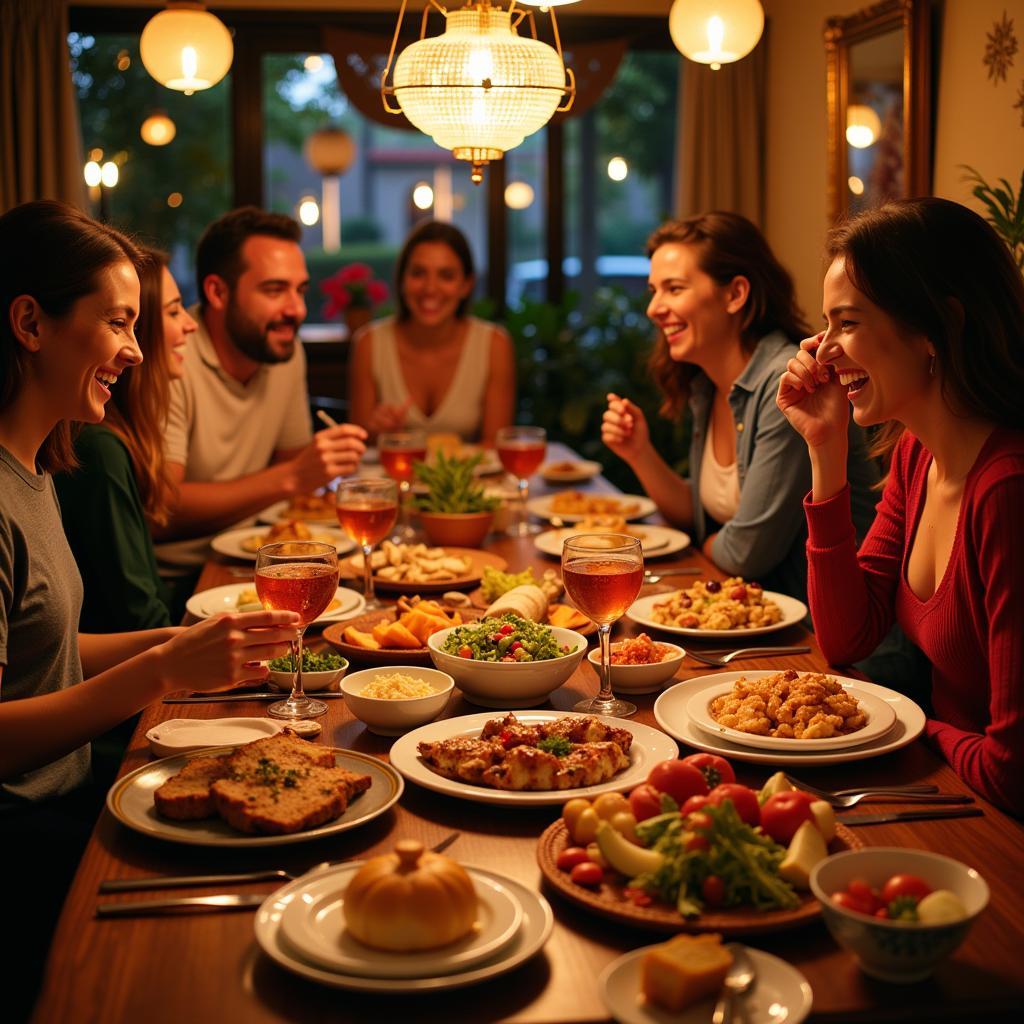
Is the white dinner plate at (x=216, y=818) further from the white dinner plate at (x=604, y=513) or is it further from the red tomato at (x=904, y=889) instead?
the white dinner plate at (x=604, y=513)

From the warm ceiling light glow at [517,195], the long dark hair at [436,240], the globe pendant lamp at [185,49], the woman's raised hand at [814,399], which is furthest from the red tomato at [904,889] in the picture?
the warm ceiling light glow at [517,195]

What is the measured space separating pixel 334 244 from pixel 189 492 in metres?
4.64

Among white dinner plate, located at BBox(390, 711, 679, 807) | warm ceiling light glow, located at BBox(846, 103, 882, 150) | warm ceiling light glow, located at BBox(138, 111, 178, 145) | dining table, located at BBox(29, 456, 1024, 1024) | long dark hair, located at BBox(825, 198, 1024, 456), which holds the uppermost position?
warm ceiling light glow, located at BBox(138, 111, 178, 145)

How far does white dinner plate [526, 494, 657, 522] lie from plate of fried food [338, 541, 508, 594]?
1.54 ft

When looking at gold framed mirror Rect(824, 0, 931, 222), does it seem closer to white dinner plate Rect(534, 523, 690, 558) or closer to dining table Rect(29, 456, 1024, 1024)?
white dinner plate Rect(534, 523, 690, 558)

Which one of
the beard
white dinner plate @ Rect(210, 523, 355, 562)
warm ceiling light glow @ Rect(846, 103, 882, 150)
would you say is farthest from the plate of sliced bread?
warm ceiling light glow @ Rect(846, 103, 882, 150)

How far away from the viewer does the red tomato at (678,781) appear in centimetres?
129

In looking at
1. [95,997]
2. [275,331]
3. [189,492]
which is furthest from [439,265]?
[95,997]

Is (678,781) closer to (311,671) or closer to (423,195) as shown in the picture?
(311,671)

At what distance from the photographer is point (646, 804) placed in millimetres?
1268

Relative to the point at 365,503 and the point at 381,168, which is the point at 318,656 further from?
the point at 381,168

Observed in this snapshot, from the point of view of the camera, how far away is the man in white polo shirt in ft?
11.9

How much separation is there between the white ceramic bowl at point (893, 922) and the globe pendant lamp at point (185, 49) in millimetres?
3286

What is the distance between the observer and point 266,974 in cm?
109
